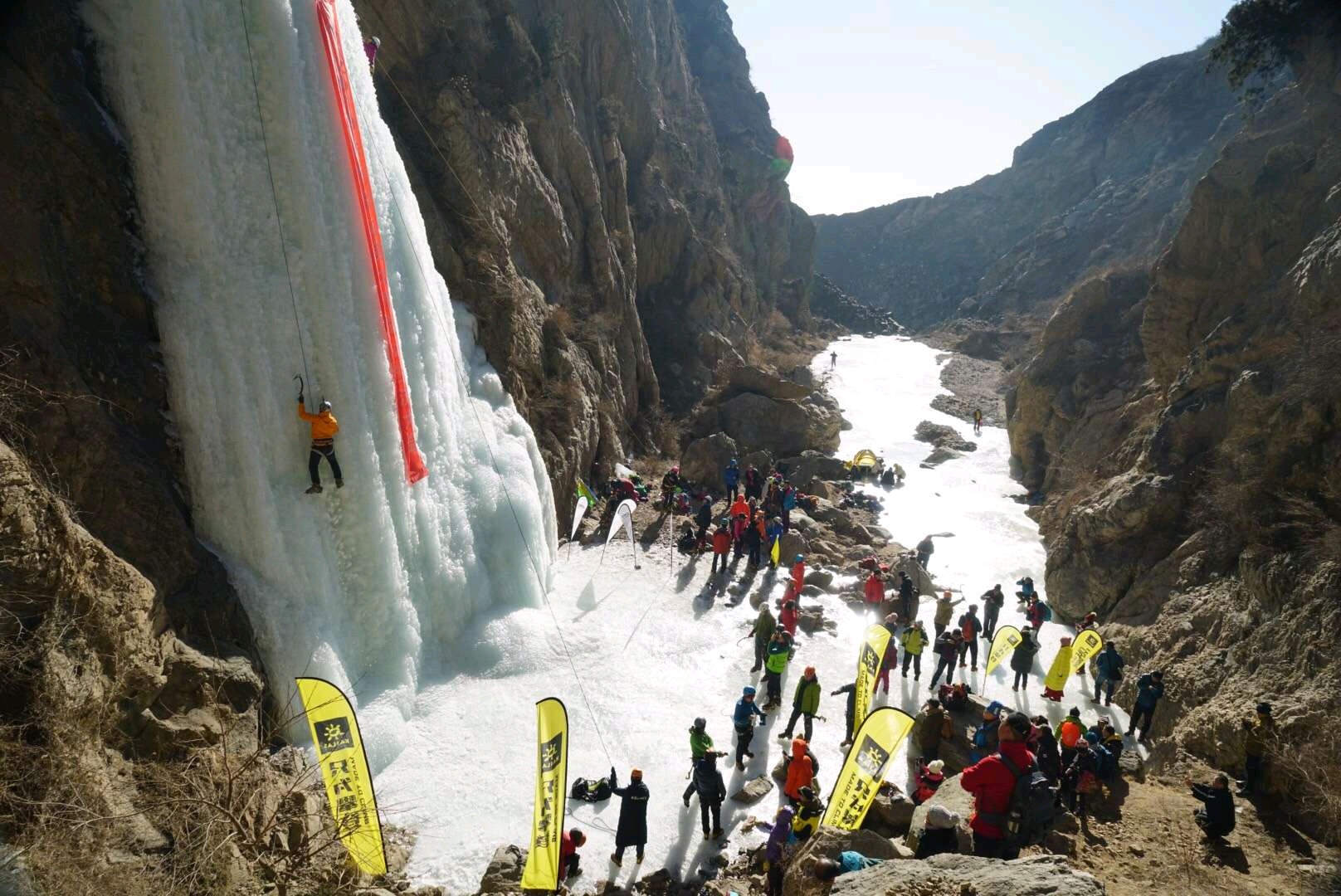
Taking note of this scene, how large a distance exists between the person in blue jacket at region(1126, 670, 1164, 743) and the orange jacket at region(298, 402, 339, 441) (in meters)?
11.6

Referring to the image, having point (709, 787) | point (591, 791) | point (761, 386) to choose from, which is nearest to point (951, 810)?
point (709, 787)

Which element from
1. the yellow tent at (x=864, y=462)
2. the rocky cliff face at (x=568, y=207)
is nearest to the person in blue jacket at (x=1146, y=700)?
the rocky cliff face at (x=568, y=207)

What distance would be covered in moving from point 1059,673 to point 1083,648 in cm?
60

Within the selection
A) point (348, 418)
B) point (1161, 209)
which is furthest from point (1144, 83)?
point (348, 418)

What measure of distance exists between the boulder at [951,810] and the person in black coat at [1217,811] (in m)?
2.44

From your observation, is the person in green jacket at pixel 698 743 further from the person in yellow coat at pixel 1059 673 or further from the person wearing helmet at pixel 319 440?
the person in yellow coat at pixel 1059 673

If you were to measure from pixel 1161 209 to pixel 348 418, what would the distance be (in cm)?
6664

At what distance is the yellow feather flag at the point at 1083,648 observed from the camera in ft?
37.7

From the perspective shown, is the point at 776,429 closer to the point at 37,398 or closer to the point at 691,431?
the point at 691,431

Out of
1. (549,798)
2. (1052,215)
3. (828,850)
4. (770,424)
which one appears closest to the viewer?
(828,850)

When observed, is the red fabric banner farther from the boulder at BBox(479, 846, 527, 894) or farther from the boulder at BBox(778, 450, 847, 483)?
the boulder at BBox(778, 450, 847, 483)

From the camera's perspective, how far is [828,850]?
6.45 m

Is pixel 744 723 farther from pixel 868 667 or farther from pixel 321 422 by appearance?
pixel 321 422

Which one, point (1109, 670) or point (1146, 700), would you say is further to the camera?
point (1109, 670)
